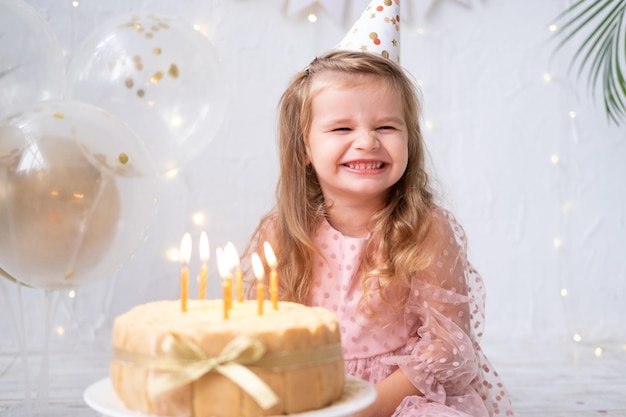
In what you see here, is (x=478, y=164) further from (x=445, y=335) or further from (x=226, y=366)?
(x=226, y=366)

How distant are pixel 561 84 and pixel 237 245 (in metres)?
1.31

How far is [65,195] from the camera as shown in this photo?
143 cm

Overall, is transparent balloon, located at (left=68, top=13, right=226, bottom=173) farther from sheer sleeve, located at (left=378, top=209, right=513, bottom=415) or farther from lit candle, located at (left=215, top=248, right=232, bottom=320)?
lit candle, located at (left=215, top=248, right=232, bottom=320)

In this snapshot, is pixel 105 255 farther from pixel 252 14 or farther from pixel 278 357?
pixel 252 14

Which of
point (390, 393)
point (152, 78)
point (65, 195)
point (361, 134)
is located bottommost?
point (390, 393)

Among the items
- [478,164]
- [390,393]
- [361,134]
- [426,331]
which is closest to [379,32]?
[361,134]

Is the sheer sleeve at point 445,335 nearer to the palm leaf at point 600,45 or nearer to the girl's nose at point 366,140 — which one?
the girl's nose at point 366,140

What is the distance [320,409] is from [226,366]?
4.8 inches

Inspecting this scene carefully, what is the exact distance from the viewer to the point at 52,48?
186cm

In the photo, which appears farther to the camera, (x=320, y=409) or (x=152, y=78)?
(x=152, y=78)

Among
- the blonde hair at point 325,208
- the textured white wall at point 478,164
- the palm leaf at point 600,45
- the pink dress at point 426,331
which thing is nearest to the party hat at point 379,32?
the blonde hair at point 325,208

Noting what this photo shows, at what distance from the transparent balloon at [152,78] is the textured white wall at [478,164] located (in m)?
0.65

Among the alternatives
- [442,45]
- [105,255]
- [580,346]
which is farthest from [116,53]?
[580,346]

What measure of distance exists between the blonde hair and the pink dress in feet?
0.10
